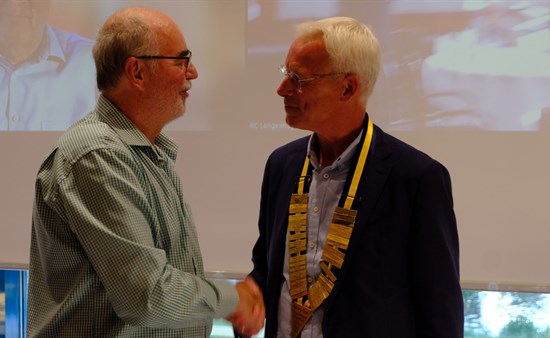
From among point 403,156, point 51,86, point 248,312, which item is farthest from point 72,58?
point 403,156

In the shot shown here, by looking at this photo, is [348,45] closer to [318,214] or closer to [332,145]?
[332,145]

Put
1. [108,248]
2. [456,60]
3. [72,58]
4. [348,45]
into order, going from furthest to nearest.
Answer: [72,58], [456,60], [348,45], [108,248]

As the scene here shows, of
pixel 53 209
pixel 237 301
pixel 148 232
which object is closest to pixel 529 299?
pixel 237 301

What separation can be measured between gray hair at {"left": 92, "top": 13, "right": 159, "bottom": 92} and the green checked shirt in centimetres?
10

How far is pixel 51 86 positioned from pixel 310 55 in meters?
2.39

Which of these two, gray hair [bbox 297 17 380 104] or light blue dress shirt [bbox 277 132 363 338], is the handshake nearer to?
light blue dress shirt [bbox 277 132 363 338]

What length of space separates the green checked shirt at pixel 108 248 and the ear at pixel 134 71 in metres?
0.11

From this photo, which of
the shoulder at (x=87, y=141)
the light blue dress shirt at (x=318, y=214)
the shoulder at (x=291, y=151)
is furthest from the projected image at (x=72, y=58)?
the shoulder at (x=87, y=141)

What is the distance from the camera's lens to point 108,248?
174cm

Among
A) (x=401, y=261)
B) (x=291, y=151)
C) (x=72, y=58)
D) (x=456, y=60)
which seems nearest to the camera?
(x=401, y=261)

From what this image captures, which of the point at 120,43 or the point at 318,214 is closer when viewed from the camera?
the point at 120,43

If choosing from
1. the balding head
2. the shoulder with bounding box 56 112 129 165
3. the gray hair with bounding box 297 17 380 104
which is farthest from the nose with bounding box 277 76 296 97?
the shoulder with bounding box 56 112 129 165

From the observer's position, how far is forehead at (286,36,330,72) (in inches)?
82.1

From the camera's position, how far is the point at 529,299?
3.50 metres
